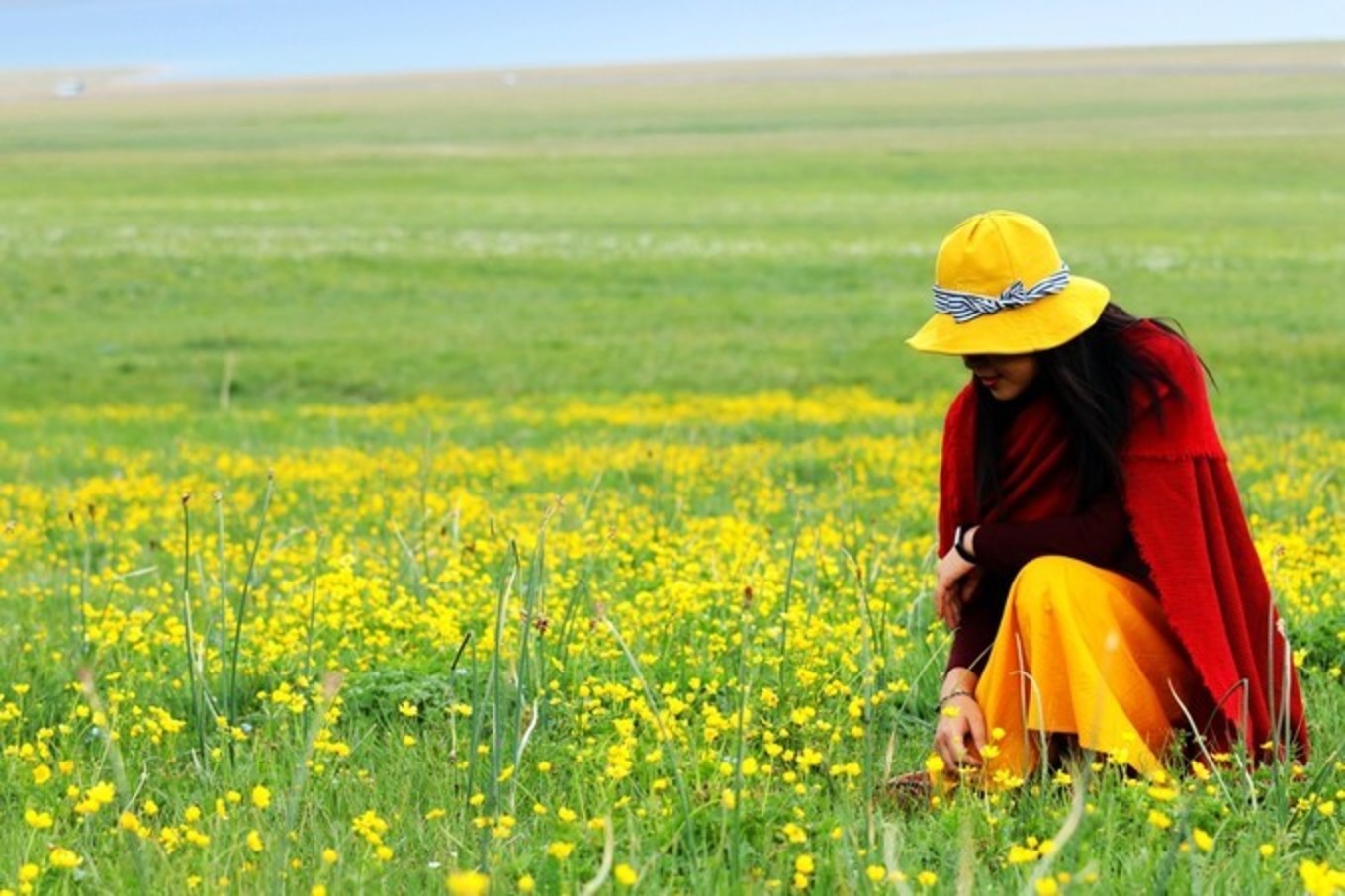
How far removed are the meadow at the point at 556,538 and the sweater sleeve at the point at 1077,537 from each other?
460mm

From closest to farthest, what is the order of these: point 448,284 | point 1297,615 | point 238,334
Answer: point 1297,615, point 238,334, point 448,284

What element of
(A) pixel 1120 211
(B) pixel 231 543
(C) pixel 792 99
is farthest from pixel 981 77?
(B) pixel 231 543

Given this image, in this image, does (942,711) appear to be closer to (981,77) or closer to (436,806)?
(436,806)

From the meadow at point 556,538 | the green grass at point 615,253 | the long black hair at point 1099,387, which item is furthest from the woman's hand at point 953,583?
the green grass at point 615,253

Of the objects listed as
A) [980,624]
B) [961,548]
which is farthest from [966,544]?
[980,624]

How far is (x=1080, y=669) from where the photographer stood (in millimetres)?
4121

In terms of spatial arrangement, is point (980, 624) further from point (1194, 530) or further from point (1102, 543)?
point (1194, 530)

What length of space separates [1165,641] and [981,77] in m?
145

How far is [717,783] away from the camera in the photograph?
3.88 metres

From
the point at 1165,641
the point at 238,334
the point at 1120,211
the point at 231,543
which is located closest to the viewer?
the point at 1165,641

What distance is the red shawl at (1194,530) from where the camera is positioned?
4199 millimetres

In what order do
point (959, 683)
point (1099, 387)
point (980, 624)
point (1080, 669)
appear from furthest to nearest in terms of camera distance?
point (980, 624) → point (959, 683) → point (1099, 387) → point (1080, 669)

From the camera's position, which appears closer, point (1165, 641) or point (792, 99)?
point (1165, 641)

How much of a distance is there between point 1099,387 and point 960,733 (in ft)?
2.87
